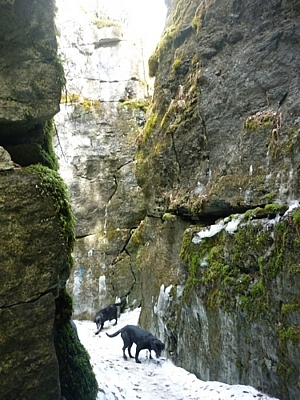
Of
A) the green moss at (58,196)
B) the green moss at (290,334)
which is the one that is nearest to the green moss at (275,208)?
the green moss at (290,334)

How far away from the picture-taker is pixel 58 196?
4.08 metres

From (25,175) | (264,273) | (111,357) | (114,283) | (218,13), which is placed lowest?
(111,357)

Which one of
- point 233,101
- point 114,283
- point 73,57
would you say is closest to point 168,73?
point 233,101

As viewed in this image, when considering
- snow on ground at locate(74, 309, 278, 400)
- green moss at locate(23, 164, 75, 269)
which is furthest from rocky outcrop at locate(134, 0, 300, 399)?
green moss at locate(23, 164, 75, 269)

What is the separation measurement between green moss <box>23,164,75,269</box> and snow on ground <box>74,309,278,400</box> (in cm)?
255

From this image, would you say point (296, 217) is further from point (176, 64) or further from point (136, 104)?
point (136, 104)

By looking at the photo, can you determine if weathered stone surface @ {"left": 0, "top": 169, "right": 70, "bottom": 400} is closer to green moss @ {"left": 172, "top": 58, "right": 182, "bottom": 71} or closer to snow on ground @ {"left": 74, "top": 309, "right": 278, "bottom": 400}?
snow on ground @ {"left": 74, "top": 309, "right": 278, "bottom": 400}

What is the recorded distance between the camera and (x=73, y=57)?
1997cm

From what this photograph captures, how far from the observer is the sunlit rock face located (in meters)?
16.6

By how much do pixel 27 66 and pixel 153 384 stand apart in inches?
235

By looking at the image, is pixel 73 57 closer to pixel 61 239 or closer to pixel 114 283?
pixel 114 283

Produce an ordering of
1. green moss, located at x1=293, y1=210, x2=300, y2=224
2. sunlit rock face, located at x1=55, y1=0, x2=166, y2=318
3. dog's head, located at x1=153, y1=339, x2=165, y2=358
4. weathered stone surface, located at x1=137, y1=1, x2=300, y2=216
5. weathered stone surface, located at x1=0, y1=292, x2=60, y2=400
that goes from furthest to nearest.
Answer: sunlit rock face, located at x1=55, y1=0, x2=166, y2=318 < dog's head, located at x1=153, y1=339, x2=165, y2=358 < weathered stone surface, located at x1=137, y1=1, x2=300, y2=216 < green moss, located at x1=293, y1=210, x2=300, y2=224 < weathered stone surface, located at x1=0, y1=292, x2=60, y2=400

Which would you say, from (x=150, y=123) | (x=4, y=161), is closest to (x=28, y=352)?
(x=4, y=161)

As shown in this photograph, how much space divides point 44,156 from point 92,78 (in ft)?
53.8
